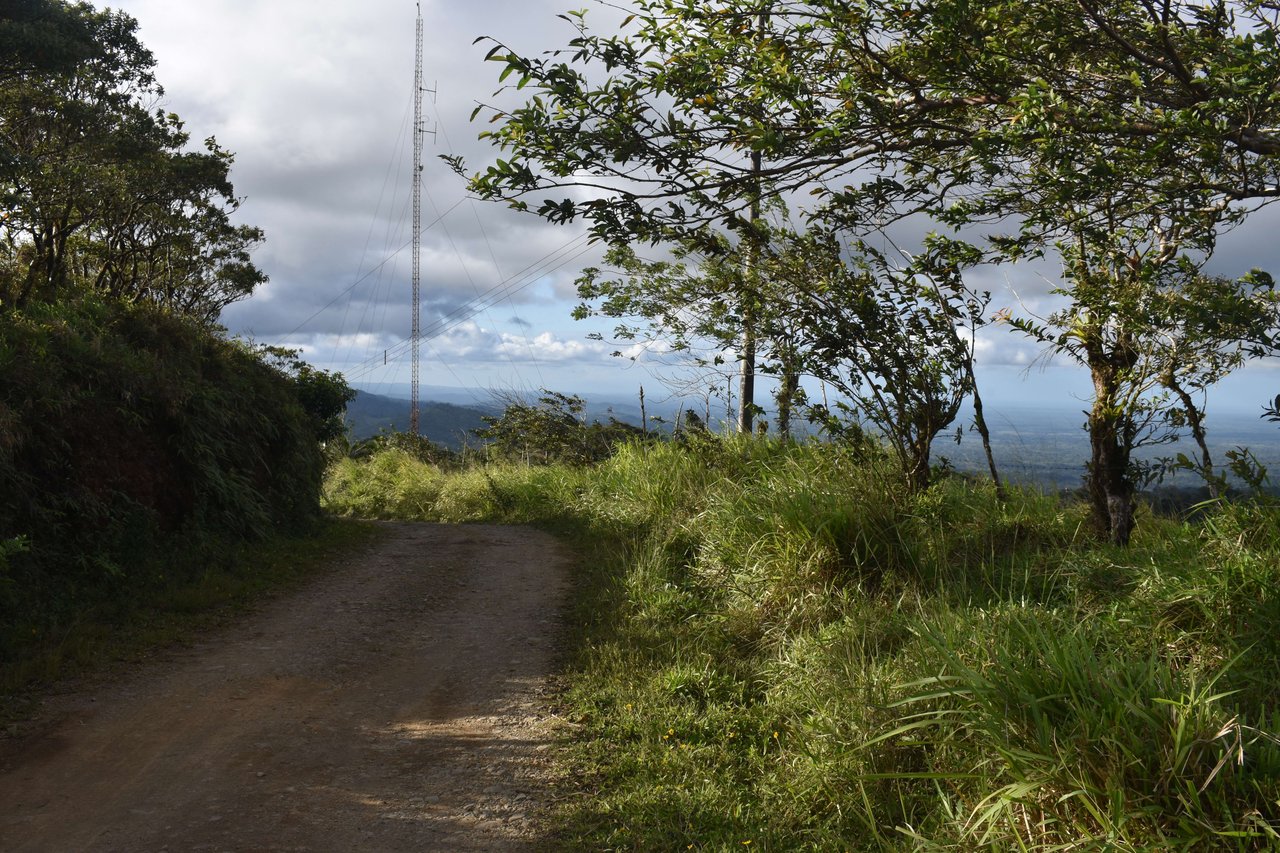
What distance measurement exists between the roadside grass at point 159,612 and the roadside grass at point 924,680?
3.29 metres

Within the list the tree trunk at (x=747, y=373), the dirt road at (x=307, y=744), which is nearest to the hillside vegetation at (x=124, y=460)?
the dirt road at (x=307, y=744)

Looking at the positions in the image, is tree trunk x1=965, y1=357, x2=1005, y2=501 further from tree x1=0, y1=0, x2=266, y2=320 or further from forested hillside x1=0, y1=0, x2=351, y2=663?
tree x1=0, y1=0, x2=266, y2=320

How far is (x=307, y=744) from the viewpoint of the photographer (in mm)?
4805

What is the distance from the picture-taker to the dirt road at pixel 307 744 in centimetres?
387

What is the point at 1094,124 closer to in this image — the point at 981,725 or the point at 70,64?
the point at 981,725

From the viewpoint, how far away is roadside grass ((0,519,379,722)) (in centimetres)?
565

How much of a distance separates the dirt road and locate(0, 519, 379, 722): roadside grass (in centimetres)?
32

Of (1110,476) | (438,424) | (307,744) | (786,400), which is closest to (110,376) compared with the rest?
(307,744)

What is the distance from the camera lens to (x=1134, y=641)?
423 cm

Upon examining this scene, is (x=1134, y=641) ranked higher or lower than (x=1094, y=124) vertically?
Answer: lower

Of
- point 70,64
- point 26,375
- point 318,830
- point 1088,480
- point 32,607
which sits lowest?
point 318,830

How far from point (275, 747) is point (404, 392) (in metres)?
23.4

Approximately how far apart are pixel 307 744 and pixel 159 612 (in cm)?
322

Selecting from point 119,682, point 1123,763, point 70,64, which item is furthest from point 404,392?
point 1123,763
